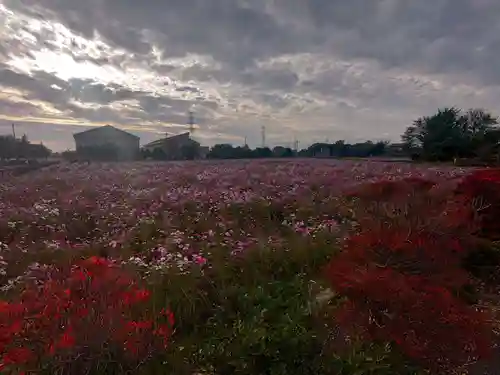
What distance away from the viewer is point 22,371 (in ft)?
9.70

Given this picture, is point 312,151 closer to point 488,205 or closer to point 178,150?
point 178,150

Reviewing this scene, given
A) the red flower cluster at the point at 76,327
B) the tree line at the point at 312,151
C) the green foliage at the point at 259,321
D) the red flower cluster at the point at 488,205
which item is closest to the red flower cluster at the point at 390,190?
the red flower cluster at the point at 488,205

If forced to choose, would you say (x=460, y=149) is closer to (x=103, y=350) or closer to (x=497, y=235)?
(x=497, y=235)

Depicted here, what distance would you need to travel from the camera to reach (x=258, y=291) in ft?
15.9

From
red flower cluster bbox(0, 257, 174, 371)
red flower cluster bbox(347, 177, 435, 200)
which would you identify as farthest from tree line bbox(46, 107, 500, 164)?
red flower cluster bbox(0, 257, 174, 371)

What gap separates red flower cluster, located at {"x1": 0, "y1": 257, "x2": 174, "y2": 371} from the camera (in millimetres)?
2926

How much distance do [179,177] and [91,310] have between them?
1272 centimetres

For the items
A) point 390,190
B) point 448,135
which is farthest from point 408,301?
point 448,135

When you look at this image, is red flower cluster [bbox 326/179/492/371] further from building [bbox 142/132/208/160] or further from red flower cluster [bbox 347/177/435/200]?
building [bbox 142/132/208/160]

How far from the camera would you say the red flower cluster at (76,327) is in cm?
293

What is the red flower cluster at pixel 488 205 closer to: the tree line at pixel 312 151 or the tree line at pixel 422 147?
the tree line at pixel 422 147

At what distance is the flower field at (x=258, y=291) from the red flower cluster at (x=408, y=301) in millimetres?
15

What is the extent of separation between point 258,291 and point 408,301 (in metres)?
1.96

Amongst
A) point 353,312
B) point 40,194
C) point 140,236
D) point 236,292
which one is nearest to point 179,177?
point 40,194
